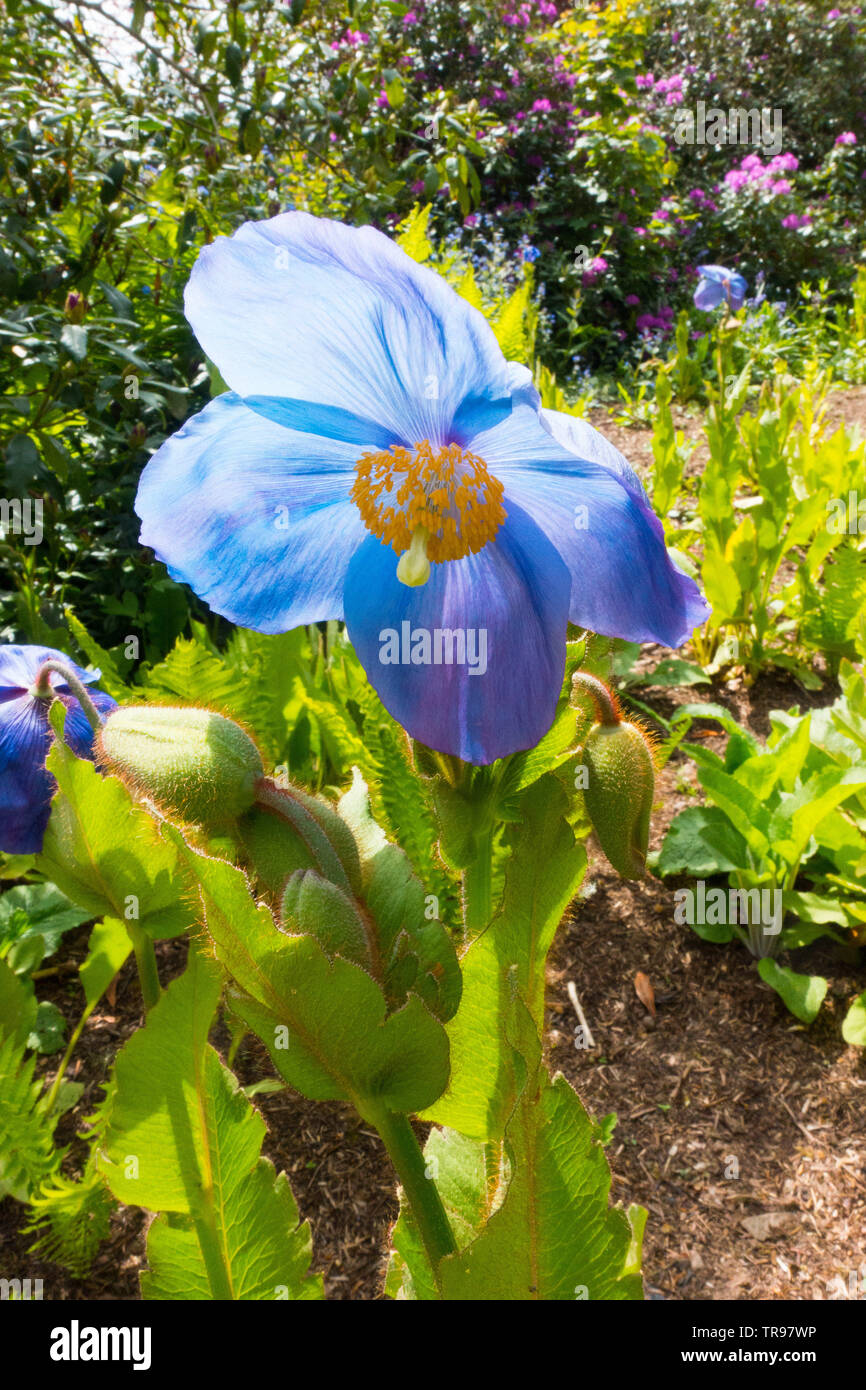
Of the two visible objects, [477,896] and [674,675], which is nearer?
[477,896]

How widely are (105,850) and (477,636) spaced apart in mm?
362

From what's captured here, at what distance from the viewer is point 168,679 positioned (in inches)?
49.6

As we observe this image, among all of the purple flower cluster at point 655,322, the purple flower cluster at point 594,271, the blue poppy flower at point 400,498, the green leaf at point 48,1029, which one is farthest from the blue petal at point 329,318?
the purple flower cluster at point 655,322

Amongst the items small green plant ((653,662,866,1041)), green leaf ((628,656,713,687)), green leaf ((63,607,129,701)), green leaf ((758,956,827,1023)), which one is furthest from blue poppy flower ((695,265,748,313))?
green leaf ((63,607,129,701))

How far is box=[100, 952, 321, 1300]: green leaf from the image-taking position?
0.58 meters

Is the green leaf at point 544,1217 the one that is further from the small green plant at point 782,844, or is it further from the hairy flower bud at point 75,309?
the hairy flower bud at point 75,309

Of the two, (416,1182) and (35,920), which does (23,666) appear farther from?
(35,920)

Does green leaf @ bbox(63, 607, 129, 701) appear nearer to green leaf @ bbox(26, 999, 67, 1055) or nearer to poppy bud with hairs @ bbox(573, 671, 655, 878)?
green leaf @ bbox(26, 999, 67, 1055)

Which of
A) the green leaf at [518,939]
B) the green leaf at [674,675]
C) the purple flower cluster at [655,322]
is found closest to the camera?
the green leaf at [518,939]

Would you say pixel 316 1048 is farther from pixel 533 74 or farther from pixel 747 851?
pixel 533 74

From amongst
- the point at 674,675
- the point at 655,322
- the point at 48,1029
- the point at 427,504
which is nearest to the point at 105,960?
the point at 48,1029

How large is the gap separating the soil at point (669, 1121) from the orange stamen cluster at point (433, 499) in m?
0.77

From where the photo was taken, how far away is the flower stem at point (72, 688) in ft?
2.01

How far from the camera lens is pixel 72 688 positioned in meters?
0.68
